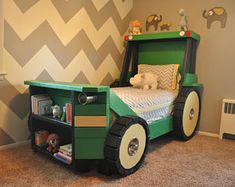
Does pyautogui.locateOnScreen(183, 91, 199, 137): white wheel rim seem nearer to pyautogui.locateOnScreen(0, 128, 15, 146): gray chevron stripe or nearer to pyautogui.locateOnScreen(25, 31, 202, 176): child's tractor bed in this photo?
pyautogui.locateOnScreen(25, 31, 202, 176): child's tractor bed

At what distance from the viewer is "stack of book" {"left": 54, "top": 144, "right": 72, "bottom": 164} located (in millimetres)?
1652

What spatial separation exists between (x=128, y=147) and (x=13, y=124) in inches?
46.7

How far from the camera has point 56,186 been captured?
1.47 metres

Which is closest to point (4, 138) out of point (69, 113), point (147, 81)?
point (69, 113)

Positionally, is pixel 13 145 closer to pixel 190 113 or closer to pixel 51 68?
pixel 51 68

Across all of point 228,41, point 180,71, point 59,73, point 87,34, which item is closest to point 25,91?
point 59,73

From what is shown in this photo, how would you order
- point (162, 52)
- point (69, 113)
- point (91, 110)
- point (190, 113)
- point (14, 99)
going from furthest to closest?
point (162, 52) < point (190, 113) < point (14, 99) < point (69, 113) < point (91, 110)

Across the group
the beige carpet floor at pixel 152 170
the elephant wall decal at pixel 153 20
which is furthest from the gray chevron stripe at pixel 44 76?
the elephant wall decal at pixel 153 20

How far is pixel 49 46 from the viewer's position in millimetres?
2299

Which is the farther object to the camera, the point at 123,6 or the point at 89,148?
the point at 123,6

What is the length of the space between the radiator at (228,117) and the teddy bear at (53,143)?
1802 millimetres

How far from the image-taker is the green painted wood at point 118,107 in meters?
1.57

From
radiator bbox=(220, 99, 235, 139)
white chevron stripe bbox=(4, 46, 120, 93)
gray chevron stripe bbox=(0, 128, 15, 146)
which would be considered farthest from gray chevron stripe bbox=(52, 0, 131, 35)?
radiator bbox=(220, 99, 235, 139)

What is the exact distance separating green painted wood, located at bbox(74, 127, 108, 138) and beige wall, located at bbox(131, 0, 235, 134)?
165cm
